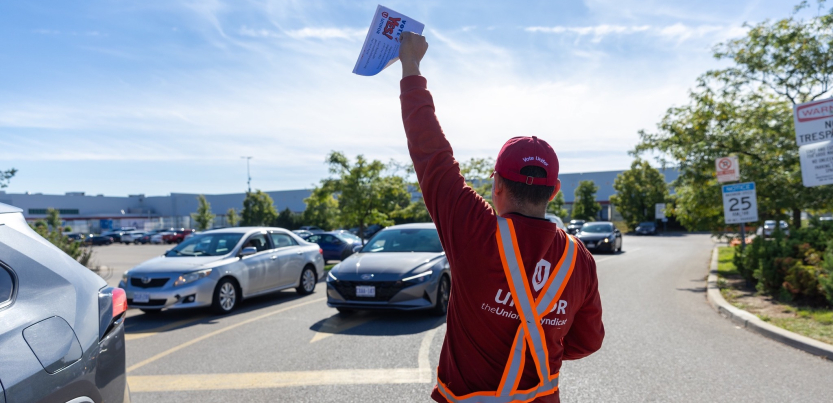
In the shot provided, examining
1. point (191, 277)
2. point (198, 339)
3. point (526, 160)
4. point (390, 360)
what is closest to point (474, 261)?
point (526, 160)

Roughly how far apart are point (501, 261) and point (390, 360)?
4574 mm

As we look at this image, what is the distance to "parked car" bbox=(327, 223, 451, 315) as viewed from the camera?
830 cm

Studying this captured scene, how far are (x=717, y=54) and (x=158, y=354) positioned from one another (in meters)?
13.2

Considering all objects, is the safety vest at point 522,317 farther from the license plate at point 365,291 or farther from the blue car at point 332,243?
the blue car at point 332,243

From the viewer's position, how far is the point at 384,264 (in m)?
8.80

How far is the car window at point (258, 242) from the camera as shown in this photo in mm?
10866

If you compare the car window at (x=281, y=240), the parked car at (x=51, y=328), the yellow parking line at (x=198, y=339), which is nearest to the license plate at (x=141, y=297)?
the yellow parking line at (x=198, y=339)

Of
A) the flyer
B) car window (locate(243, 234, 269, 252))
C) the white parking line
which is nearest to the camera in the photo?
the flyer

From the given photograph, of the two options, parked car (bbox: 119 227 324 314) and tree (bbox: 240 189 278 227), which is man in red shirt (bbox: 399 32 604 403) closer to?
parked car (bbox: 119 227 324 314)

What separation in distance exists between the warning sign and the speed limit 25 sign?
19 cm

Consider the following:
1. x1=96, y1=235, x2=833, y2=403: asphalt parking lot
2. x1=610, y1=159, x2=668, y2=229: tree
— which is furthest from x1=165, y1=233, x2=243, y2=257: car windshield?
x1=610, y1=159, x2=668, y2=229: tree

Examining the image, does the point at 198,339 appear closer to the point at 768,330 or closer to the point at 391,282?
the point at 391,282

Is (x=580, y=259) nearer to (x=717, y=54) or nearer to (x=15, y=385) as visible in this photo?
(x=15, y=385)

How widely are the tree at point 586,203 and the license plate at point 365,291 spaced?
5429 cm
